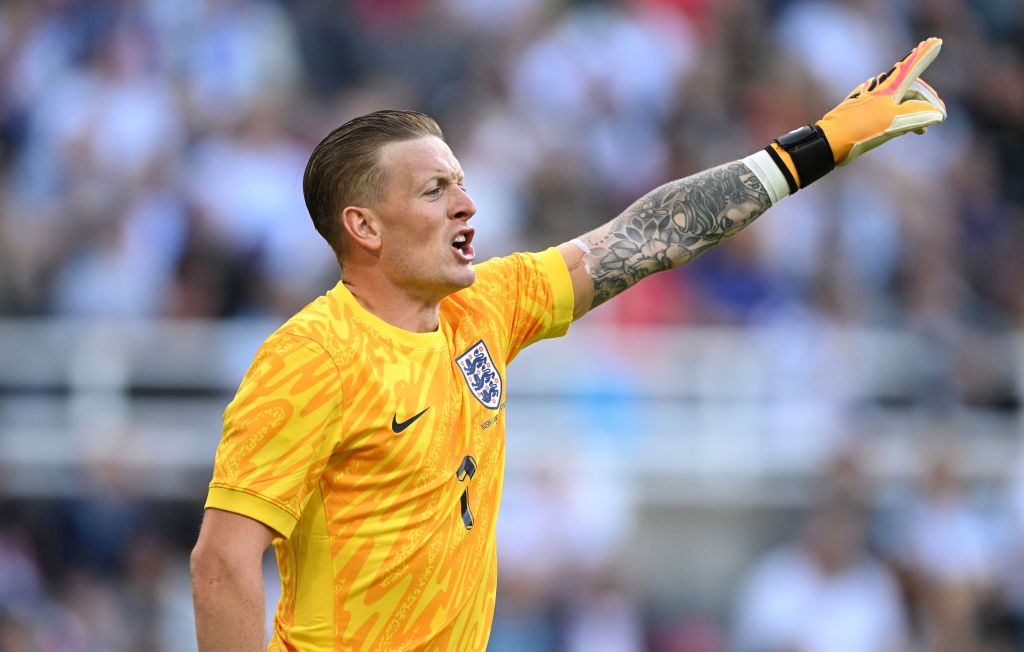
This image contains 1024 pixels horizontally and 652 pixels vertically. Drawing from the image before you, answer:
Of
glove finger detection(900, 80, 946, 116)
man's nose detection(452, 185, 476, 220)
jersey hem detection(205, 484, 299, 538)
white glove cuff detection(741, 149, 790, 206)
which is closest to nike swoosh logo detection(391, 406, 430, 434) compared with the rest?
jersey hem detection(205, 484, 299, 538)

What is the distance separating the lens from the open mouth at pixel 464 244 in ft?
14.5

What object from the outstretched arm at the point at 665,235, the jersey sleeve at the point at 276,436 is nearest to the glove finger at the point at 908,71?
the outstretched arm at the point at 665,235

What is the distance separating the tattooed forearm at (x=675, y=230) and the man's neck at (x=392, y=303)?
644mm

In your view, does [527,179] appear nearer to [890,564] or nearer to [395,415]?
→ [890,564]

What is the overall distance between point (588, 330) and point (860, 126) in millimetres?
5399

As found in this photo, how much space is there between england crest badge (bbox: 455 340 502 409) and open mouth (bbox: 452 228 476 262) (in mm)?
283

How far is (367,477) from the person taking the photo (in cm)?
420

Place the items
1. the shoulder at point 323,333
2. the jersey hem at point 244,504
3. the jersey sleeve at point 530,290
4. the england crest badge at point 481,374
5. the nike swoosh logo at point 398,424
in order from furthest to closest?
the jersey sleeve at point 530,290 → the england crest badge at point 481,374 → the nike swoosh logo at point 398,424 → the shoulder at point 323,333 → the jersey hem at point 244,504

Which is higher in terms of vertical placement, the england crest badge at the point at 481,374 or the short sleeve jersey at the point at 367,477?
the england crest badge at the point at 481,374

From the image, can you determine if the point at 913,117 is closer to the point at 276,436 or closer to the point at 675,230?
the point at 675,230

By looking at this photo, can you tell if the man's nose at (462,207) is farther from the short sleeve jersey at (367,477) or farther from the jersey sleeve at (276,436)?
the jersey sleeve at (276,436)

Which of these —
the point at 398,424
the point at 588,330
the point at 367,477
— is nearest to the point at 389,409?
the point at 398,424

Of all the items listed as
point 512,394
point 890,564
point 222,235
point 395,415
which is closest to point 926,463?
point 890,564

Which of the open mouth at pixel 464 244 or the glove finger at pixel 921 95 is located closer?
the open mouth at pixel 464 244
